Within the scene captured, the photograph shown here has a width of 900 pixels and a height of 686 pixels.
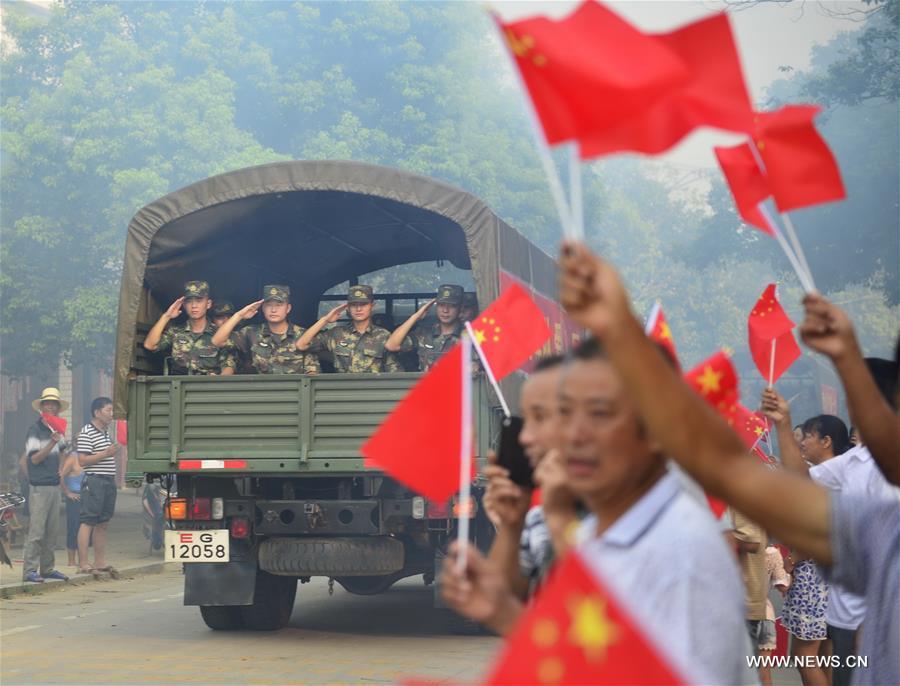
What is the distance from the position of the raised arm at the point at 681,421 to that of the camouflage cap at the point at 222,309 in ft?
33.7

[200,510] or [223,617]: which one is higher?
[200,510]

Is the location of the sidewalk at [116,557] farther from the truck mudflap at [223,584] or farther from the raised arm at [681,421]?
the raised arm at [681,421]

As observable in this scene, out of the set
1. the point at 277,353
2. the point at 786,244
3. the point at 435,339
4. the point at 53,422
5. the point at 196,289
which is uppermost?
the point at 196,289

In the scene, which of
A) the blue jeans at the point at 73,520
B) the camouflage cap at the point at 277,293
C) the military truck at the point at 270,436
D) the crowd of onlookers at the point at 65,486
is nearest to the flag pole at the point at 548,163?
the military truck at the point at 270,436

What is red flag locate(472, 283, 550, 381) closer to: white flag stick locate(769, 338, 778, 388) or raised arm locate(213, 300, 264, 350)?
white flag stick locate(769, 338, 778, 388)

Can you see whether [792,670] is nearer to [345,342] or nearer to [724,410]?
[345,342]

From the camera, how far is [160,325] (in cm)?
1245

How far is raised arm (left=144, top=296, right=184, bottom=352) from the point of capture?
1236 cm

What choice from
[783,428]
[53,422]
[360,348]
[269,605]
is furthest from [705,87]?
[53,422]

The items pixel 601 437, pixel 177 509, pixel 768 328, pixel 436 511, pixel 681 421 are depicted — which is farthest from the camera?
pixel 177 509

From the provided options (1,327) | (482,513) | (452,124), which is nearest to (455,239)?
(482,513)

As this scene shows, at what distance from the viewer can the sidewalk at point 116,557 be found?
16.4 m

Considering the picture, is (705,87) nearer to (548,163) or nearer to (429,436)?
(548,163)

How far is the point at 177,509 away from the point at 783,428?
6931mm
